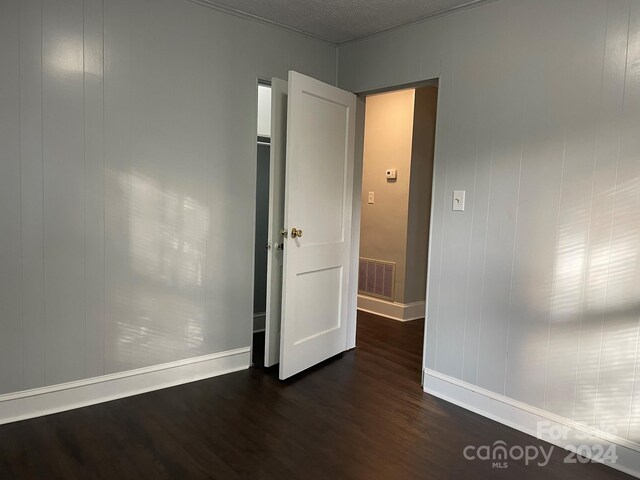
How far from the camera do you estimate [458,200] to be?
2.90 meters

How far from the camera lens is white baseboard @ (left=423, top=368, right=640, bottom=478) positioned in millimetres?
2229

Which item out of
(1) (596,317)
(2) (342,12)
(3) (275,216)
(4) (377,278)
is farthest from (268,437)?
(4) (377,278)

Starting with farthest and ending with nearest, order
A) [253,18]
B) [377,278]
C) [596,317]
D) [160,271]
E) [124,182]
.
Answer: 1. [377,278]
2. [253,18]
3. [160,271]
4. [124,182]
5. [596,317]

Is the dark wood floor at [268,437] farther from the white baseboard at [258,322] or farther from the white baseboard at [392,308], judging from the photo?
the white baseboard at [392,308]

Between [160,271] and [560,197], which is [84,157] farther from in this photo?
[560,197]

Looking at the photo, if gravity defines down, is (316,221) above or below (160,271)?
above

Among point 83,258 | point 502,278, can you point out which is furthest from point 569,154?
point 83,258

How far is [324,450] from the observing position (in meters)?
2.29

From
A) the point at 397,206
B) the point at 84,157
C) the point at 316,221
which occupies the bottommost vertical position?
the point at 316,221

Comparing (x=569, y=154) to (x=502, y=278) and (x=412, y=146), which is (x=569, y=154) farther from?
(x=412, y=146)

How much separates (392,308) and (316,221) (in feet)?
6.61

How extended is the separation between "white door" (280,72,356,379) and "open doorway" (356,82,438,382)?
1143mm

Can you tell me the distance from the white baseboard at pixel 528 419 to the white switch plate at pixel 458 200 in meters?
1.09

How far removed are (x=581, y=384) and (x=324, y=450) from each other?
1.36 meters
